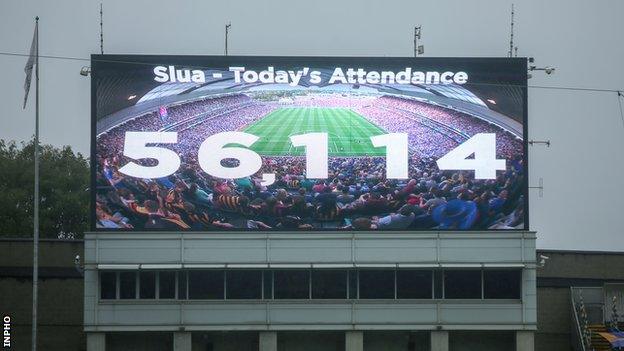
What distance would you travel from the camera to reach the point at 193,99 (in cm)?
6425

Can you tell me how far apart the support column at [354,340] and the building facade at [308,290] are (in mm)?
39

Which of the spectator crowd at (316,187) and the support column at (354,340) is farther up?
the spectator crowd at (316,187)

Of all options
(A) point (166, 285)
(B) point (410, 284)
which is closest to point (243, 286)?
(A) point (166, 285)

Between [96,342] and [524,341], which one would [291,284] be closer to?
[96,342]

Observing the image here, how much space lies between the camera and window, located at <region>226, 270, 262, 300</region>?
211 ft

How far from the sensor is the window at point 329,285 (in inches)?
2537

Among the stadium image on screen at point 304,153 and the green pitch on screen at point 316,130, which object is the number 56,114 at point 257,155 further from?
the green pitch on screen at point 316,130

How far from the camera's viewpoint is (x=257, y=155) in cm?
6406

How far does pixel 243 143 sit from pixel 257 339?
768cm

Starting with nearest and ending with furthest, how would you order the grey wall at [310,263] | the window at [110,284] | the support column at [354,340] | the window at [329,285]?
the grey wall at [310,263] → the support column at [354,340] → the window at [110,284] → the window at [329,285]

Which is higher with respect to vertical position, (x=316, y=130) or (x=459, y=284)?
(x=316, y=130)

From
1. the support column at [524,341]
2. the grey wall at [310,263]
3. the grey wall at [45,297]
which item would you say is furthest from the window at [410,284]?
the grey wall at [45,297]

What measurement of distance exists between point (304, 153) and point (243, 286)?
18.8 ft

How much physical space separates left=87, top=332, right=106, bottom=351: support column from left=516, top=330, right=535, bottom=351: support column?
16100 millimetres
